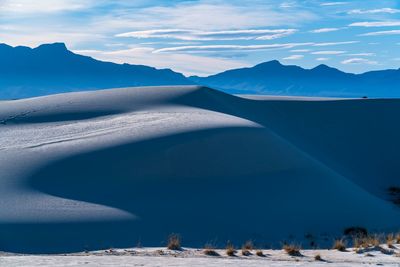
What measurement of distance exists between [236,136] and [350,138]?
16.0 metres

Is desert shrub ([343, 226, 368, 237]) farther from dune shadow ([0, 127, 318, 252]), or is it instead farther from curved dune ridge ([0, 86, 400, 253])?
dune shadow ([0, 127, 318, 252])

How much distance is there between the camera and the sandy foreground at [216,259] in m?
11.3

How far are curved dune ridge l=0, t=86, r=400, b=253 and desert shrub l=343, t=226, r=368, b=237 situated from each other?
0.28m

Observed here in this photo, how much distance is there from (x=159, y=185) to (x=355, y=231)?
6089 mm

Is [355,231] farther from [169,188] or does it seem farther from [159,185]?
[159,185]

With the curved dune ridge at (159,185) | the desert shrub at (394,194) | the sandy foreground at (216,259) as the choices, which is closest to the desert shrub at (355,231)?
the curved dune ridge at (159,185)

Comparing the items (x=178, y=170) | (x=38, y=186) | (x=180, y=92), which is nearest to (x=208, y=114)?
(x=180, y=92)

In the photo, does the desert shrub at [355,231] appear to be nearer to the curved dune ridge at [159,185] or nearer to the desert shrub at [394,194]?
the curved dune ridge at [159,185]

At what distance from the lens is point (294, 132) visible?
3972cm

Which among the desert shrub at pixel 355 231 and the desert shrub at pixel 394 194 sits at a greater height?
the desert shrub at pixel 394 194

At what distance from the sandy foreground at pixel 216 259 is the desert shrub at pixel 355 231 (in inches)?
211

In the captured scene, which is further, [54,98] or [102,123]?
[54,98]

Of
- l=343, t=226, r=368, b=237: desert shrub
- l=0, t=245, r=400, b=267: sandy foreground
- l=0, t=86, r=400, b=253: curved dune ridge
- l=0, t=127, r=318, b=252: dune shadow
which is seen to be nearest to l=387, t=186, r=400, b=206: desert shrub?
l=0, t=86, r=400, b=253: curved dune ridge

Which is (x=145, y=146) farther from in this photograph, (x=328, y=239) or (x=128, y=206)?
(x=328, y=239)
